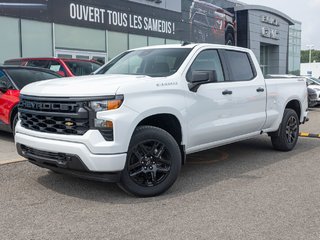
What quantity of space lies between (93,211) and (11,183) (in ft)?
5.13

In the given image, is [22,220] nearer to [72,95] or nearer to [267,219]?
[72,95]

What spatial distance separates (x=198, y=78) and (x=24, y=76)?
4195 millimetres

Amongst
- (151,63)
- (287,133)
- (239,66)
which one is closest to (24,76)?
(151,63)

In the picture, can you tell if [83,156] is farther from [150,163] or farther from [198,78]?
[198,78]

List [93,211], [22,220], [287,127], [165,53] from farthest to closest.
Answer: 1. [287,127]
2. [165,53]
3. [93,211]
4. [22,220]

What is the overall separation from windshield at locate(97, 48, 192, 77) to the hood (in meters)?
0.62

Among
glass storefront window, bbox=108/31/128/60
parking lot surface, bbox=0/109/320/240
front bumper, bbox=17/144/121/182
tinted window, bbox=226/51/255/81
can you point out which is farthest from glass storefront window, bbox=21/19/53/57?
front bumper, bbox=17/144/121/182

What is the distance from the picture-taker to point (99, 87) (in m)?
4.47

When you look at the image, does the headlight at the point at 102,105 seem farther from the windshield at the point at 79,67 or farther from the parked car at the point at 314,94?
the parked car at the point at 314,94

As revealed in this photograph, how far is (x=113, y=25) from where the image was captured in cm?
2147

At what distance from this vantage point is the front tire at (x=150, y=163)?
4624 mm

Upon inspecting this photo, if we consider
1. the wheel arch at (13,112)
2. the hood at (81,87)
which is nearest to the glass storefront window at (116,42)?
the wheel arch at (13,112)

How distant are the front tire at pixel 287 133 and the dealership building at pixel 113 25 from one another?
12253 mm

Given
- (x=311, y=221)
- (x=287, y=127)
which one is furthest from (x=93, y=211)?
(x=287, y=127)
